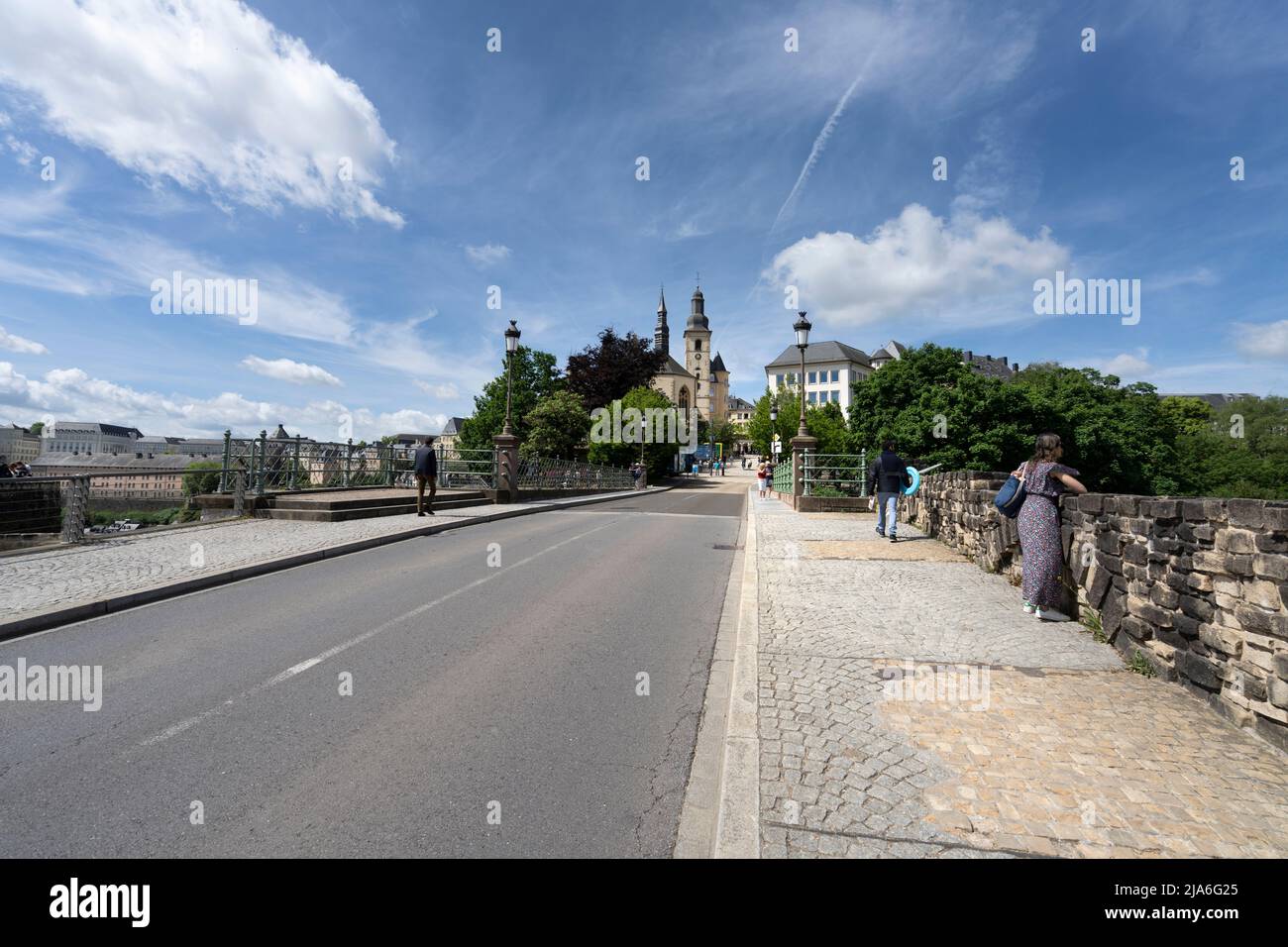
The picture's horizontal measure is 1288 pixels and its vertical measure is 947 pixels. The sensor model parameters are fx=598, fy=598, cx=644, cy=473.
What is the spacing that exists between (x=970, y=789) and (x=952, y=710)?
100 centimetres

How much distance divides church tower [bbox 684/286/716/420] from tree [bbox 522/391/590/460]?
6278 cm

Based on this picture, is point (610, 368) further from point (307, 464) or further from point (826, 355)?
point (826, 355)

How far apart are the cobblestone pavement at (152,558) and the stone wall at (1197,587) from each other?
9.42m

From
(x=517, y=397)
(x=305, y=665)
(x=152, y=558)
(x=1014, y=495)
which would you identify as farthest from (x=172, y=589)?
Result: (x=517, y=397)

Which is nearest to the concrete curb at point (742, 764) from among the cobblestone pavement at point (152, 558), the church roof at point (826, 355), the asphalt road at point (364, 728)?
the asphalt road at point (364, 728)

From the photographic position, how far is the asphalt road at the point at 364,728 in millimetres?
2545

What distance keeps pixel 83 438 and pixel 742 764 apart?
15905 cm

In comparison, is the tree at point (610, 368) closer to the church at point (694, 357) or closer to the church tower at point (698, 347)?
the church at point (694, 357)

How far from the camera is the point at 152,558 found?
8328 mm

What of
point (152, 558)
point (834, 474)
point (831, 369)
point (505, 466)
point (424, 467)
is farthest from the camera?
point (831, 369)

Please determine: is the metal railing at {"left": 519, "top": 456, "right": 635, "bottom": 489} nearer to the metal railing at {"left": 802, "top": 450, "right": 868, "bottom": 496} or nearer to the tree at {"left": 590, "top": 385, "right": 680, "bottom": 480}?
the metal railing at {"left": 802, "top": 450, "right": 868, "bottom": 496}

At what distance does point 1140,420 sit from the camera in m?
42.0
